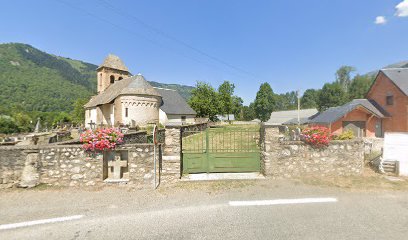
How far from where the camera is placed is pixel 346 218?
4031 millimetres

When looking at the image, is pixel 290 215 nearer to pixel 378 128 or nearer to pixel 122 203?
pixel 122 203

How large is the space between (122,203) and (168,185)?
1.53m

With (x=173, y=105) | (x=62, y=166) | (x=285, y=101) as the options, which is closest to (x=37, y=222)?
(x=62, y=166)

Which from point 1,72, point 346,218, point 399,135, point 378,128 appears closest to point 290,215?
point 346,218

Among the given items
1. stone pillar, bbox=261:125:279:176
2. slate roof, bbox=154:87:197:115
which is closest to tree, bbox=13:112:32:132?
slate roof, bbox=154:87:197:115

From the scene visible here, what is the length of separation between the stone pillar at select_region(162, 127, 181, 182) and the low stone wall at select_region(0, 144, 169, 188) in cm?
44

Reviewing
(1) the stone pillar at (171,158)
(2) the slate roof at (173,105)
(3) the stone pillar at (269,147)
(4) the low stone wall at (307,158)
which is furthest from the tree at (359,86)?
(1) the stone pillar at (171,158)

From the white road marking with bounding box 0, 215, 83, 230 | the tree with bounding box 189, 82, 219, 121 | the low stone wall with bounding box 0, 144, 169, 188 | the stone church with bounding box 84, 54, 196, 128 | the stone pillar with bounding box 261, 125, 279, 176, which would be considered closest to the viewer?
the white road marking with bounding box 0, 215, 83, 230

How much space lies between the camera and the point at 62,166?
5.79 meters

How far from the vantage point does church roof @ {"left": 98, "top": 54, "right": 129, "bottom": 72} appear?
136 feet

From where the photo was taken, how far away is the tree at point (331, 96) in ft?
152

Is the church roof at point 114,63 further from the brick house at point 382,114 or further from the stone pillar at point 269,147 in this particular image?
the stone pillar at point 269,147

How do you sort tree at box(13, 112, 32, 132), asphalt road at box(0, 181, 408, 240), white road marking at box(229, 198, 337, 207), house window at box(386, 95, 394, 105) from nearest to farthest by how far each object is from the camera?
asphalt road at box(0, 181, 408, 240), white road marking at box(229, 198, 337, 207), house window at box(386, 95, 394, 105), tree at box(13, 112, 32, 132)

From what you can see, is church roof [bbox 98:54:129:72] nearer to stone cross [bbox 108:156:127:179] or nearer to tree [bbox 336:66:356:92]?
stone cross [bbox 108:156:127:179]
